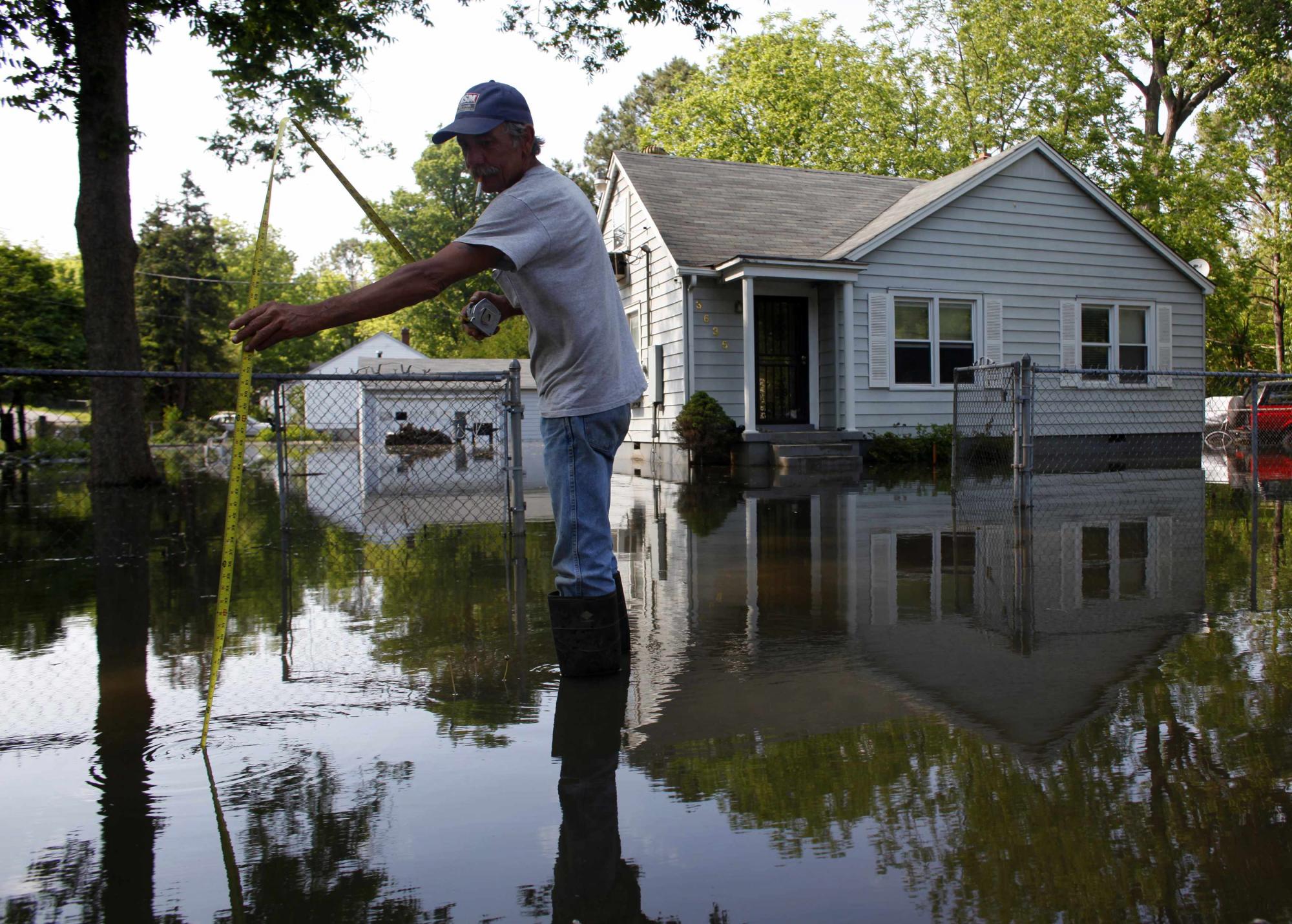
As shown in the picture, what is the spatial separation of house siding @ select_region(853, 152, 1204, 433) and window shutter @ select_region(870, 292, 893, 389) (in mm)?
109

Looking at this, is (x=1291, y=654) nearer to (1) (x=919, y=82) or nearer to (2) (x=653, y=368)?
(2) (x=653, y=368)

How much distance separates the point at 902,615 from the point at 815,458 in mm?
9780

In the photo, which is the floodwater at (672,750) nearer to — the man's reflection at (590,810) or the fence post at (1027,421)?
the man's reflection at (590,810)

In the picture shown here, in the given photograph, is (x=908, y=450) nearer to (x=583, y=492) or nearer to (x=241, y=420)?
(x=583, y=492)

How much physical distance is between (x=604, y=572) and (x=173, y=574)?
12.7 ft

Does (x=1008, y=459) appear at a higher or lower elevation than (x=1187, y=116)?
lower

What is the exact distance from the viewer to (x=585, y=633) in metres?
3.41

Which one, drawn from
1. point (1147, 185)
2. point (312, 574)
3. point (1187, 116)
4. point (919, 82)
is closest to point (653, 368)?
point (312, 574)

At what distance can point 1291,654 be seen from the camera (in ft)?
12.0

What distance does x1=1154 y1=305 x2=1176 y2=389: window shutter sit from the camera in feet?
60.0

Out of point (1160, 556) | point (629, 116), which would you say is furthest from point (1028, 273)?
point (629, 116)

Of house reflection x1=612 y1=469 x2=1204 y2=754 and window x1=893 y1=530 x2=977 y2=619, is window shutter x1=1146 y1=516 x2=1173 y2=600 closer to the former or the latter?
house reflection x1=612 y1=469 x2=1204 y2=754

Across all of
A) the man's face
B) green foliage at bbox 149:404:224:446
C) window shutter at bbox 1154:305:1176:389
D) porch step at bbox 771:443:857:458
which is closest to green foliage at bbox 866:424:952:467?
porch step at bbox 771:443:857:458

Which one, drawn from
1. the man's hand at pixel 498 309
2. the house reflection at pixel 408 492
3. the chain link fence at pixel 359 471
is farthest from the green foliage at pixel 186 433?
the man's hand at pixel 498 309
